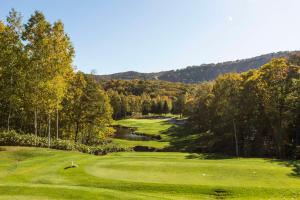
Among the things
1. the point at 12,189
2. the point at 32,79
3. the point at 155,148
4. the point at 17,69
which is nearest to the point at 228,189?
the point at 12,189

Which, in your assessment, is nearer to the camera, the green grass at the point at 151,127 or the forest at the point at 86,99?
the forest at the point at 86,99

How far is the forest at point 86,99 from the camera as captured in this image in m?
42.0

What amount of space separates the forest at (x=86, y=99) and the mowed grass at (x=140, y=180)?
1337 cm

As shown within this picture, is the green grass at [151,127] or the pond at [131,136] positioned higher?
the green grass at [151,127]

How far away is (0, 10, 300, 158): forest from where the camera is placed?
42031 millimetres

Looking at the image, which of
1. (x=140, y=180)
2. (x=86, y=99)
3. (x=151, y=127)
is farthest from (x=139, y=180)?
(x=151, y=127)

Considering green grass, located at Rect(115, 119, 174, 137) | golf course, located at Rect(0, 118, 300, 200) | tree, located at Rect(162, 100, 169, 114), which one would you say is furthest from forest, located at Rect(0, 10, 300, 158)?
tree, located at Rect(162, 100, 169, 114)

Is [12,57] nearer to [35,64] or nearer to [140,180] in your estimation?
[35,64]

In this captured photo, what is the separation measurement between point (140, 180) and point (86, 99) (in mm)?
37040

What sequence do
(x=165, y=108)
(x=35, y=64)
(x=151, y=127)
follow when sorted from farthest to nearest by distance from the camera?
(x=165, y=108) → (x=151, y=127) → (x=35, y=64)

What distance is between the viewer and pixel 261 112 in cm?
5259

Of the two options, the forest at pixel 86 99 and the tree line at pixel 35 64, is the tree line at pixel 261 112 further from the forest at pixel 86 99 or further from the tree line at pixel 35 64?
the tree line at pixel 35 64

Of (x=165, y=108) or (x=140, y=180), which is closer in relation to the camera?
(x=140, y=180)

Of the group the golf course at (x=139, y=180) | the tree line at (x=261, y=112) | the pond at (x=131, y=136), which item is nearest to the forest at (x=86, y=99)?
the tree line at (x=261, y=112)
